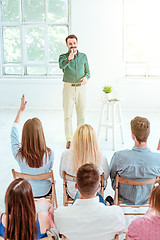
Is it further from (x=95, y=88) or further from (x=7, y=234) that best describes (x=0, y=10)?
(x=7, y=234)

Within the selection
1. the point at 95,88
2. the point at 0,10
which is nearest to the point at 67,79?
the point at 95,88

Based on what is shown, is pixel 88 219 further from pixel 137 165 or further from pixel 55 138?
pixel 55 138

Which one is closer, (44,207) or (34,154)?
(44,207)

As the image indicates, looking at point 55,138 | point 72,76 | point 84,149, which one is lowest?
point 55,138

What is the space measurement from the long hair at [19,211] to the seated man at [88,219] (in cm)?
17

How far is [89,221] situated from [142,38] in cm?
543

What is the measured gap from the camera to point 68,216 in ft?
5.54

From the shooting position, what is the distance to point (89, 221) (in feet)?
5.44

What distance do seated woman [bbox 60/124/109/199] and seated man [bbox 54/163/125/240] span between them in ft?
2.08

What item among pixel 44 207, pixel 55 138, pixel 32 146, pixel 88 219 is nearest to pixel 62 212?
pixel 88 219

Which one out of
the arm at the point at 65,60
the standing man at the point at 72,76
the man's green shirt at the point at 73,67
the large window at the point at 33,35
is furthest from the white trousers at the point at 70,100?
the large window at the point at 33,35

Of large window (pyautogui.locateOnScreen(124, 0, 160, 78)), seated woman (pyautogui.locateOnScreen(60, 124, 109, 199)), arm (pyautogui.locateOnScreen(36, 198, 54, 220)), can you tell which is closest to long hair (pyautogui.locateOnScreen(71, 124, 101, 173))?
seated woman (pyautogui.locateOnScreen(60, 124, 109, 199))

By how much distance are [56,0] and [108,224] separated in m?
5.79

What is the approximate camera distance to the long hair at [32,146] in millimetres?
2445
